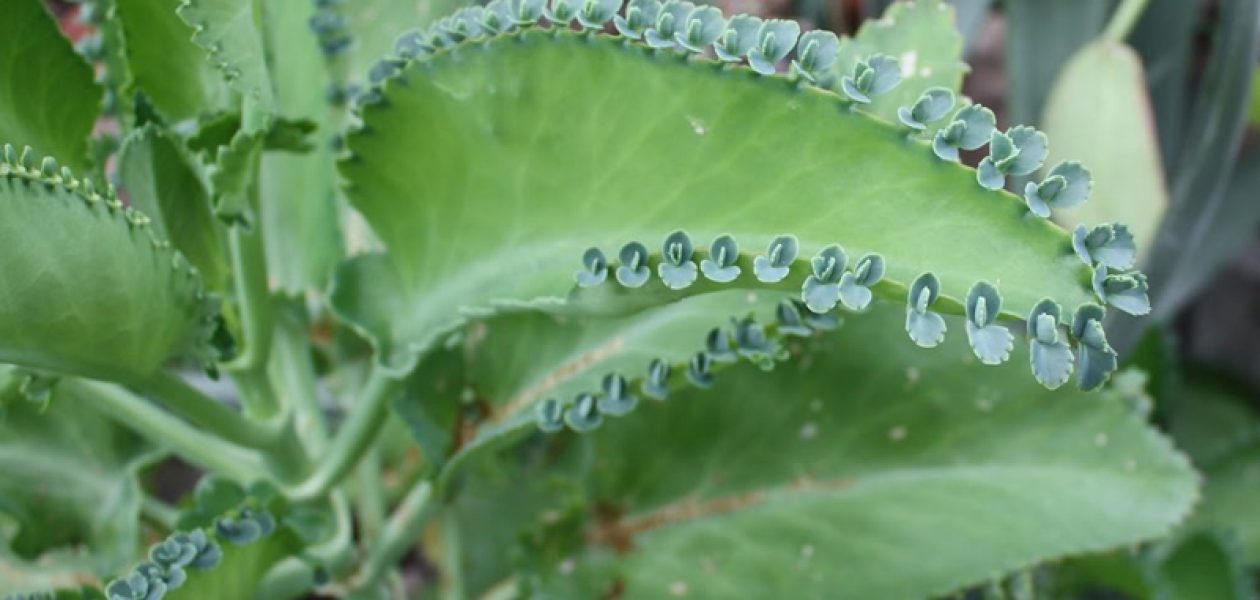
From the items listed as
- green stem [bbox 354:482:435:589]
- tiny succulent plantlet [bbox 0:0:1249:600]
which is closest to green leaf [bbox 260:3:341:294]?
tiny succulent plantlet [bbox 0:0:1249:600]

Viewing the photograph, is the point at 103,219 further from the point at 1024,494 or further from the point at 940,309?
the point at 1024,494

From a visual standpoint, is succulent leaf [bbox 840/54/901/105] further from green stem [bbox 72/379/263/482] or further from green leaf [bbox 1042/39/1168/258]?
green leaf [bbox 1042/39/1168/258]

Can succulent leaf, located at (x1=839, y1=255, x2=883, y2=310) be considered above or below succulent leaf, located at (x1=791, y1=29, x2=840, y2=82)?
below

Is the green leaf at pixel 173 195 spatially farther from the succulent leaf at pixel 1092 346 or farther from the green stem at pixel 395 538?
the succulent leaf at pixel 1092 346

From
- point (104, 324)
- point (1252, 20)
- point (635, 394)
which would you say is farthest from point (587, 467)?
point (1252, 20)

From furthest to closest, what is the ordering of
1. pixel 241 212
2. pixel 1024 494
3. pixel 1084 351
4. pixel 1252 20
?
pixel 1252 20, pixel 1024 494, pixel 241 212, pixel 1084 351
